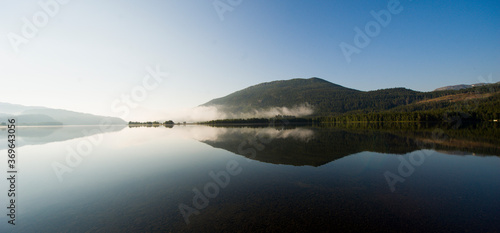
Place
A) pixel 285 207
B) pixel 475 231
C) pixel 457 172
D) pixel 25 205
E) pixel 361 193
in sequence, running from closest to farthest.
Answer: pixel 475 231
pixel 285 207
pixel 25 205
pixel 361 193
pixel 457 172

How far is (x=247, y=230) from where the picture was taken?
7375 mm

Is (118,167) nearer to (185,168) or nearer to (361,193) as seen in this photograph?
(185,168)

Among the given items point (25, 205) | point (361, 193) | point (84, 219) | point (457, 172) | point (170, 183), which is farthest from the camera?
point (457, 172)

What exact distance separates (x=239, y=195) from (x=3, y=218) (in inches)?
415

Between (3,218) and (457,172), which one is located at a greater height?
(3,218)

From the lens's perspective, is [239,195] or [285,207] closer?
[285,207]

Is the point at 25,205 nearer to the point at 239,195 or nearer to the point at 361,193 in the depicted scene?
the point at 239,195

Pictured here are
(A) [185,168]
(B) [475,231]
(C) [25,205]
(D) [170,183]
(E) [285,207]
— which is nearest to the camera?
(B) [475,231]

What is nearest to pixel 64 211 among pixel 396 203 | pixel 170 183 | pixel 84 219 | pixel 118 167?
pixel 84 219

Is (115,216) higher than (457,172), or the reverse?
(115,216)

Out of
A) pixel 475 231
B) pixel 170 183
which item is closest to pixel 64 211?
pixel 170 183

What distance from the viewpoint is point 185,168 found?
17.4 m

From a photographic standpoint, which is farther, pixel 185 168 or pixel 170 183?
pixel 185 168

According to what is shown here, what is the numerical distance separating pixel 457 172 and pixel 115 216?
22148mm
